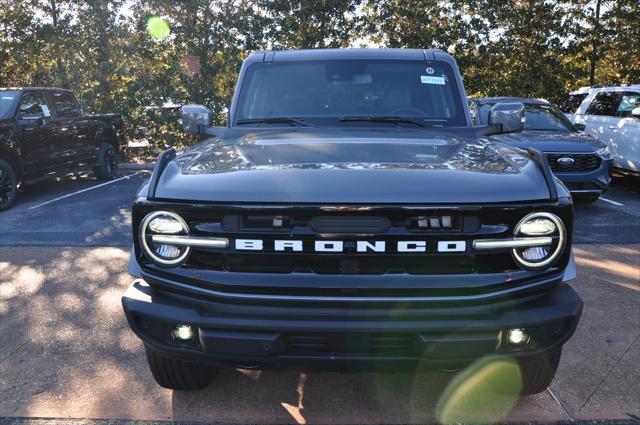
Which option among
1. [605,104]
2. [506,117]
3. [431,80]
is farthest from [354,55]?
[605,104]

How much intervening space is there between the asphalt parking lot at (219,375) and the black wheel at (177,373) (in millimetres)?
113

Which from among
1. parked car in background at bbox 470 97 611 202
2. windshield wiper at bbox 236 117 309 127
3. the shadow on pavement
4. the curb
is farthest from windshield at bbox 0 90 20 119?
parked car in background at bbox 470 97 611 202

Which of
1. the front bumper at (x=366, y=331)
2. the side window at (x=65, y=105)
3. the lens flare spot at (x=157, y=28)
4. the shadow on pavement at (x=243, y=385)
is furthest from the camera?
the lens flare spot at (x=157, y=28)

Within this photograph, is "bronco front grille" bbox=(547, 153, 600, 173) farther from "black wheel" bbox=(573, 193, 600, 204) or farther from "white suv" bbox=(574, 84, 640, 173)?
"white suv" bbox=(574, 84, 640, 173)

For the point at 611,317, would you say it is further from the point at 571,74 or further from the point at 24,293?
the point at 571,74

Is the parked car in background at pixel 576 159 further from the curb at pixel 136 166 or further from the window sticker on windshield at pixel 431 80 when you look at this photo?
the curb at pixel 136 166

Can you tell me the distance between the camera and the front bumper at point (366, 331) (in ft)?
7.03

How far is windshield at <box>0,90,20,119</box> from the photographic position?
27.5 feet

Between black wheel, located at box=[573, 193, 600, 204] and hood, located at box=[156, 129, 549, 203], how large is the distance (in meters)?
5.88

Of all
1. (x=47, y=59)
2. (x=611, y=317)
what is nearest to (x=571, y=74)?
(x=611, y=317)

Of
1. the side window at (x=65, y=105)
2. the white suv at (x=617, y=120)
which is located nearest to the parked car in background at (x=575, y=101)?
the white suv at (x=617, y=120)

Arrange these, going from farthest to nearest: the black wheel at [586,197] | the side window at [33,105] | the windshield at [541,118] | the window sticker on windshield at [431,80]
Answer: the windshield at [541,118]
the side window at [33,105]
the black wheel at [586,197]
the window sticker on windshield at [431,80]

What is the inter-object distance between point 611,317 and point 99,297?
405 cm

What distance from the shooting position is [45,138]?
9117 mm
